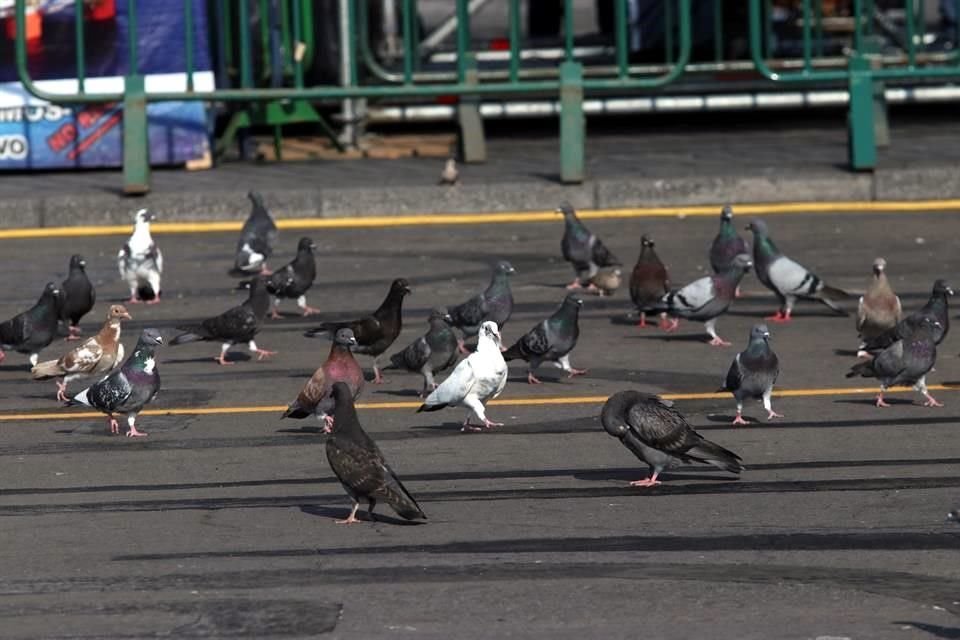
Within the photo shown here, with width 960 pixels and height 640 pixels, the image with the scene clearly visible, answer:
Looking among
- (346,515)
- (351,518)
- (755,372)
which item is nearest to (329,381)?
(346,515)

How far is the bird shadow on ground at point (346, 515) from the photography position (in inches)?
370

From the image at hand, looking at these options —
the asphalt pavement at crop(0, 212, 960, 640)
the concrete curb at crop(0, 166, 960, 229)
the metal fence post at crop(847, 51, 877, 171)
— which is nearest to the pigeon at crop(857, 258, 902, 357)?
the asphalt pavement at crop(0, 212, 960, 640)

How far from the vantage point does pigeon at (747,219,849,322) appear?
14.4m

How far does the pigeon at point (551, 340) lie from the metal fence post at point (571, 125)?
20.9 feet

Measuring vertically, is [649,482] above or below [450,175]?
below

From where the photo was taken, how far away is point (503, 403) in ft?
40.0

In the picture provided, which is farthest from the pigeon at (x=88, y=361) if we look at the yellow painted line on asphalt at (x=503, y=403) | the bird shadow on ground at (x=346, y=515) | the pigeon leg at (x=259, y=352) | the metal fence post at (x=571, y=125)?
the metal fence post at (x=571, y=125)

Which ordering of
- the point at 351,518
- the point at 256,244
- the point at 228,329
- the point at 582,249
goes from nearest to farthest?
the point at 351,518, the point at 228,329, the point at 582,249, the point at 256,244

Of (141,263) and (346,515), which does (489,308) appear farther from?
(346,515)

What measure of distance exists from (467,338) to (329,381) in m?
2.88

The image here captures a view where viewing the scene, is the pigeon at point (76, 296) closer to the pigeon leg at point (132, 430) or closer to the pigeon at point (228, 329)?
the pigeon at point (228, 329)

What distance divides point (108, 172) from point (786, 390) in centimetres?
979

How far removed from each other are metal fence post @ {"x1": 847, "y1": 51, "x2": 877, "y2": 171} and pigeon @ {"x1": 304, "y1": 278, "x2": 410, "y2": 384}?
23.8 ft

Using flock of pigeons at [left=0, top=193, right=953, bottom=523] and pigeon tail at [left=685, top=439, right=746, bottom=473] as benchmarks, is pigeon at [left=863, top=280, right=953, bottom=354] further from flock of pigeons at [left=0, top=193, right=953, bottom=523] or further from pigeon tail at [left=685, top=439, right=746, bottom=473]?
pigeon tail at [left=685, top=439, right=746, bottom=473]
